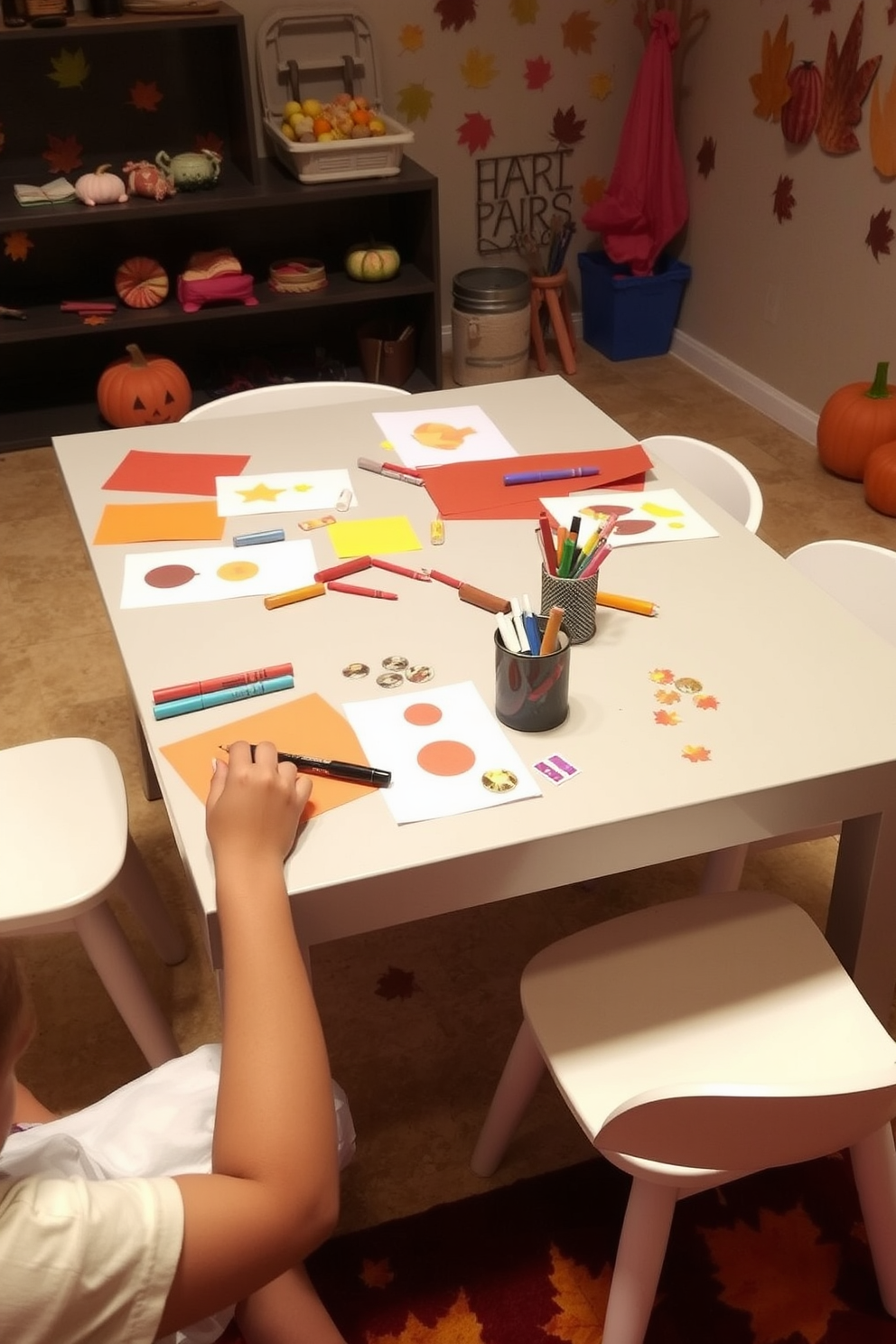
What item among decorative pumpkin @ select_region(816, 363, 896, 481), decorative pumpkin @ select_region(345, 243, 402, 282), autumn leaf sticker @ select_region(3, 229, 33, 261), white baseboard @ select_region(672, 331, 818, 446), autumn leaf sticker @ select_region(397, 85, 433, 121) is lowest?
white baseboard @ select_region(672, 331, 818, 446)

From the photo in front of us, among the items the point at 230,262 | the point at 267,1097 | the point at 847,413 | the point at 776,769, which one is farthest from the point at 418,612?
the point at 230,262

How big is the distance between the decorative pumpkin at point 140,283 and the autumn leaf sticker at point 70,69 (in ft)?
1.59

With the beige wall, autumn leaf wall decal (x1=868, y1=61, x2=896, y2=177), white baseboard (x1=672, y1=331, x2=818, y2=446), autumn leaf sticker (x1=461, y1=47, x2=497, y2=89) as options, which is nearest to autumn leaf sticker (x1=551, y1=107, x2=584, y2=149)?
the beige wall

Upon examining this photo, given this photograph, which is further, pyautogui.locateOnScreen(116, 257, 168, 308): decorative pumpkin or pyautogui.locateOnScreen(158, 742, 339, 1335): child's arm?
pyautogui.locateOnScreen(116, 257, 168, 308): decorative pumpkin

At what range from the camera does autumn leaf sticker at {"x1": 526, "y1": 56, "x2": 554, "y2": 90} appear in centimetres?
356

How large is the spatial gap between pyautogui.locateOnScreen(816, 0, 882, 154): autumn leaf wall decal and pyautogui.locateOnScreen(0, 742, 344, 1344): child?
273cm

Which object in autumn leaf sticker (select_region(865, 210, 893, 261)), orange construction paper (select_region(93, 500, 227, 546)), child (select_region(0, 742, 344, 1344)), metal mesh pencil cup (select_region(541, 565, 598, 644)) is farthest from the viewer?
autumn leaf sticker (select_region(865, 210, 893, 261))

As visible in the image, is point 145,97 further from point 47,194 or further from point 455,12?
point 455,12

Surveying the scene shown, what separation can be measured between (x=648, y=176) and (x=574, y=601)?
9.34ft

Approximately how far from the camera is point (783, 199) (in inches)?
129

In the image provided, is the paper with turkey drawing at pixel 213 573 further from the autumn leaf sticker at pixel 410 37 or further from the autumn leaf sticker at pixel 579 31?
the autumn leaf sticker at pixel 579 31

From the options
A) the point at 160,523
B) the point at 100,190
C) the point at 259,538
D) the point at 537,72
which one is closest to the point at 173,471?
the point at 160,523

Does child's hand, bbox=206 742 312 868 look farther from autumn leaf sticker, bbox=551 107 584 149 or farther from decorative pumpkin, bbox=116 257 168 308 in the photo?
autumn leaf sticker, bbox=551 107 584 149

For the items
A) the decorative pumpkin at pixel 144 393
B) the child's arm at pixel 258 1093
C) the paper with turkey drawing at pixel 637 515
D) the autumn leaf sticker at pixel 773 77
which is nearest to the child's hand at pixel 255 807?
the child's arm at pixel 258 1093
